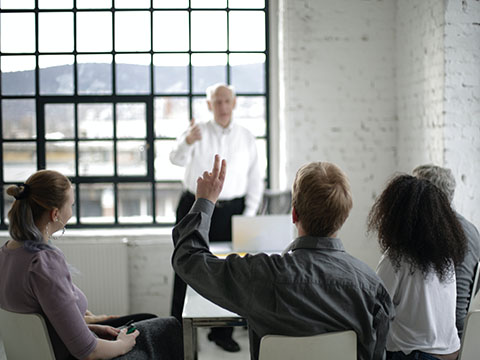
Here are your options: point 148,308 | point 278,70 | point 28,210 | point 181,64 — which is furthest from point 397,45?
point 28,210

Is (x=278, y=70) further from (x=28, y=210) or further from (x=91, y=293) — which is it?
(x=28, y=210)

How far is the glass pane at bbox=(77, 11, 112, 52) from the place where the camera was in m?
5.17

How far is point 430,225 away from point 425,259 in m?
0.13

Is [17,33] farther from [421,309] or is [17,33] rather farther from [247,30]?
[421,309]

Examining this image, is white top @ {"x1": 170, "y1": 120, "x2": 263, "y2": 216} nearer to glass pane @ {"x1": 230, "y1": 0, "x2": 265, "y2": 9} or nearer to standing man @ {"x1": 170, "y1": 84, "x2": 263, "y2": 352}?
standing man @ {"x1": 170, "y1": 84, "x2": 263, "y2": 352}

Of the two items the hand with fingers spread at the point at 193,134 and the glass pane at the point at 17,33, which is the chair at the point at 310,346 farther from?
the glass pane at the point at 17,33

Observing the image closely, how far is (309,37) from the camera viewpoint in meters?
4.94

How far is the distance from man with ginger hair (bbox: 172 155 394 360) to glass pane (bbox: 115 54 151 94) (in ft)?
11.6

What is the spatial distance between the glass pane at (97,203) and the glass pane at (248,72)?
152 cm

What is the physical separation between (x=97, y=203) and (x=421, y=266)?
3742 mm

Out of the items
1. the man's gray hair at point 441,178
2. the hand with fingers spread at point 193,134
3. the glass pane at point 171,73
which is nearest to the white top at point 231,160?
the hand with fingers spread at point 193,134

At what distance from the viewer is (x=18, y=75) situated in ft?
17.1

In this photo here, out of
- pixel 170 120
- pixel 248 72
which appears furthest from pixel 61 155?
pixel 248 72

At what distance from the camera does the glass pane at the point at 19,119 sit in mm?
5223
